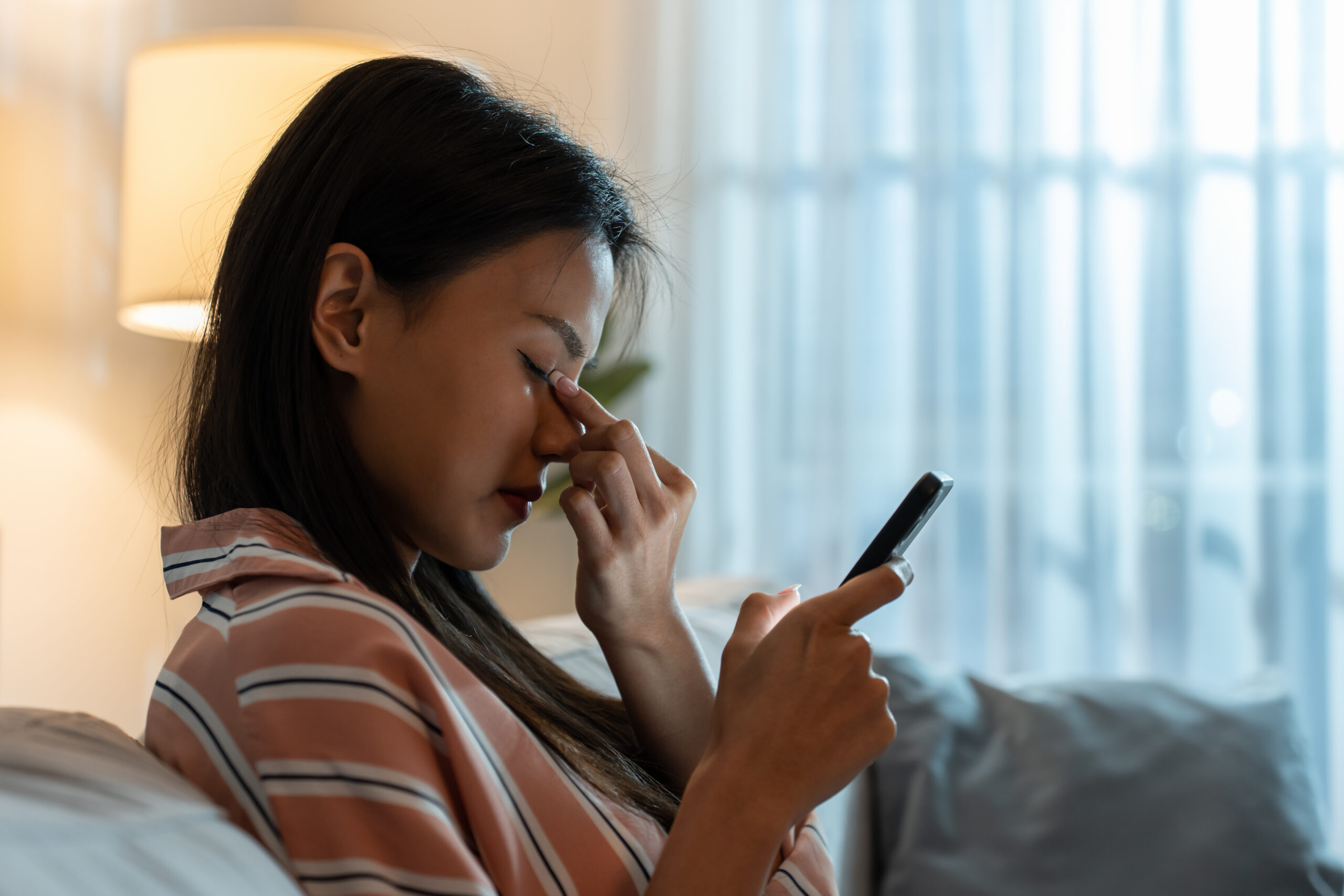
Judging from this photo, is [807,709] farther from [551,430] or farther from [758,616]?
[551,430]

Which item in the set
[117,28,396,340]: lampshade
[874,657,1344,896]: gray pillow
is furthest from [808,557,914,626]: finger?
[117,28,396,340]: lampshade

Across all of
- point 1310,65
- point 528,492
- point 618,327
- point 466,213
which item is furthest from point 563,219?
point 1310,65

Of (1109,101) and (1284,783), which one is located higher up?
(1109,101)

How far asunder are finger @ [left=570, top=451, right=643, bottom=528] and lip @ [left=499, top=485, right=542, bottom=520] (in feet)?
0.14

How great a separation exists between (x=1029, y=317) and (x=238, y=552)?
2097 mm

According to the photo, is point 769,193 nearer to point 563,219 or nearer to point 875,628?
point 875,628

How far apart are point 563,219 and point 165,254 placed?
982 millimetres

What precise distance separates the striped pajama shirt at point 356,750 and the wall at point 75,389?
1.21 meters

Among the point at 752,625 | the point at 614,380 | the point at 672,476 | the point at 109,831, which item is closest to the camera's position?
the point at 109,831

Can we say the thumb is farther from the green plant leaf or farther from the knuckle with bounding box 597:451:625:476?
the green plant leaf

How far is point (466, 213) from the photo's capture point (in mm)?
766

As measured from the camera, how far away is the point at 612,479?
2.82 ft

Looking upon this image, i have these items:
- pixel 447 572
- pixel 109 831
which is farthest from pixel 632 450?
pixel 109 831

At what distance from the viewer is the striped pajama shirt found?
0.51 meters
